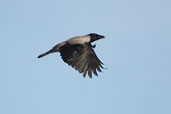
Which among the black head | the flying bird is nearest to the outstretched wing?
the flying bird

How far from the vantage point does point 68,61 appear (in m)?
19.7

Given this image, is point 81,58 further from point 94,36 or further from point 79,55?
point 94,36

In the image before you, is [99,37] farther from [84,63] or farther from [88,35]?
[84,63]

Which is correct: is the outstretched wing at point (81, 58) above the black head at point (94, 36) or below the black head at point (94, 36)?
below

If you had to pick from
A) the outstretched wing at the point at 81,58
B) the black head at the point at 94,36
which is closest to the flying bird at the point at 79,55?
the outstretched wing at the point at 81,58

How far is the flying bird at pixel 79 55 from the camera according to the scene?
19.8 m

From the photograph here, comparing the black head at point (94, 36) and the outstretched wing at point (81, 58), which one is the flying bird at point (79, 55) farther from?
the black head at point (94, 36)

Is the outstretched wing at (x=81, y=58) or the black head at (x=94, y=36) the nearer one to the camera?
the outstretched wing at (x=81, y=58)

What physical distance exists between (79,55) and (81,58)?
13 cm

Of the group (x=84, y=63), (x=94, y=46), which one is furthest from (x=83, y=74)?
(x=94, y=46)

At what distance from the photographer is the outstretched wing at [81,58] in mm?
19812

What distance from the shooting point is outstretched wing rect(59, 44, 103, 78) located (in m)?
19.8

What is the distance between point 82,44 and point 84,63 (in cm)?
80

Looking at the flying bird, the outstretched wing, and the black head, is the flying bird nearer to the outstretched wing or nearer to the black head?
the outstretched wing
